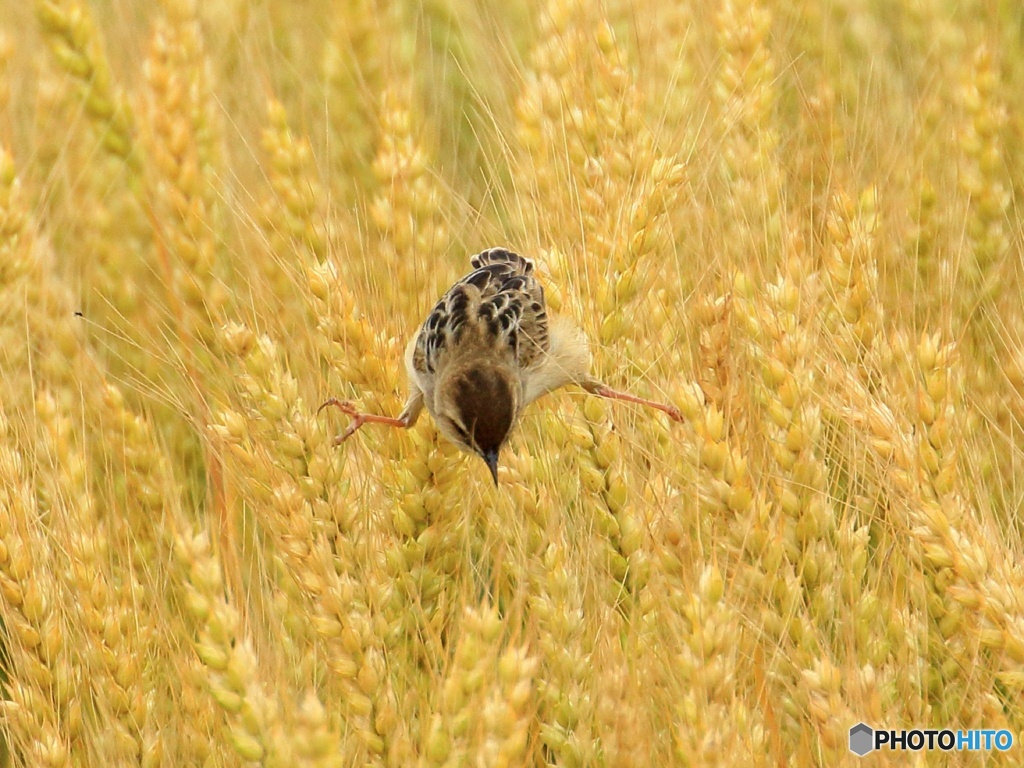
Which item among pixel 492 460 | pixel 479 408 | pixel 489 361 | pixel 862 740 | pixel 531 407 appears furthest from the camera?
pixel 489 361

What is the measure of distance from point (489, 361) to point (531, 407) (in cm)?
26

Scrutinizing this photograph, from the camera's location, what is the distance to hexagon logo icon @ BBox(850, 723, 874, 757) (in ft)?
7.44

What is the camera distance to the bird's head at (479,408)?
288 cm

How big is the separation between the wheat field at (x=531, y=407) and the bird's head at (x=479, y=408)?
0.07 metres

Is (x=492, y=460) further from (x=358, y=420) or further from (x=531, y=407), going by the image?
(x=531, y=407)

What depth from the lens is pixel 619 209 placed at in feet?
9.58

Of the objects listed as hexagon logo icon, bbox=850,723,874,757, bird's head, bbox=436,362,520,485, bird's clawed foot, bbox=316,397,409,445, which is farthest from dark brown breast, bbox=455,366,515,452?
hexagon logo icon, bbox=850,723,874,757

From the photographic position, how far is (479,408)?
3035 millimetres

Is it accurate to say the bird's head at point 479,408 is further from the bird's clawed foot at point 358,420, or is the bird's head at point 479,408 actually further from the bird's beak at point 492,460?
the bird's clawed foot at point 358,420

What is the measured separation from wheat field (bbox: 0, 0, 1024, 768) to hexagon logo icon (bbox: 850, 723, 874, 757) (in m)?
0.08

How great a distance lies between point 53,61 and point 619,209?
1732 millimetres

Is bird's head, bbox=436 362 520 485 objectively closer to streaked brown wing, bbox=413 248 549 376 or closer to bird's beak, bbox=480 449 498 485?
bird's beak, bbox=480 449 498 485

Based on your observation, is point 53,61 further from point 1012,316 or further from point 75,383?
point 1012,316

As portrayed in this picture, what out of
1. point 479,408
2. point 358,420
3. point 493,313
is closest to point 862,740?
point 479,408
